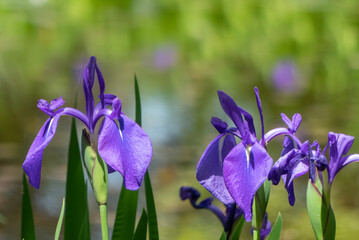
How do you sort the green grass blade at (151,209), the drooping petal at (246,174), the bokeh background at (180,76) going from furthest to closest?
1. the bokeh background at (180,76)
2. the green grass blade at (151,209)
3. the drooping petal at (246,174)

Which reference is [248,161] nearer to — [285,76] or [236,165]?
[236,165]

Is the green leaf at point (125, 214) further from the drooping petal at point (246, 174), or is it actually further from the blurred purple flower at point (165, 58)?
the blurred purple flower at point (165, 58)

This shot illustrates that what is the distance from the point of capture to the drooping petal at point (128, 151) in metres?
0.68

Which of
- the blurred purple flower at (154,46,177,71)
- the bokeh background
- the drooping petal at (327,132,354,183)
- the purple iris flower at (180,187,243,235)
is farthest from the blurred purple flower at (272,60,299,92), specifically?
the drooping petal at (327,132,354,183)

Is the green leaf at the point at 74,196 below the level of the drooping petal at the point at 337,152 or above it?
below

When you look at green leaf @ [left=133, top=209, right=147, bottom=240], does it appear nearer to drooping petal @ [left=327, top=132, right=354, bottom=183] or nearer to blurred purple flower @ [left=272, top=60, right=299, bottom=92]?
drooping petal @ [left=327, top=132, right=354, bottom=183]

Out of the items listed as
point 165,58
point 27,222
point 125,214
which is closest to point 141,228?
point 125,214

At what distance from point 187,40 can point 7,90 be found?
169 cm

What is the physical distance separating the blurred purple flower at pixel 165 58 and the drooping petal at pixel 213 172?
12.5 ft

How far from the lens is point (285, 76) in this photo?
4199 millimetres

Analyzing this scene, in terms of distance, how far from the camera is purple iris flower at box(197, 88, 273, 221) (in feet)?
2.20

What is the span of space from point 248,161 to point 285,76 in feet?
11.8

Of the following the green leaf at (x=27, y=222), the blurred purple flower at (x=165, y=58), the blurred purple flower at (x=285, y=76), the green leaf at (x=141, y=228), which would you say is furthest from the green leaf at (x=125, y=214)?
the blurred purple flower at (x=165, y=58)

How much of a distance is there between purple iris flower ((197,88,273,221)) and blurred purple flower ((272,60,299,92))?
319 cm
